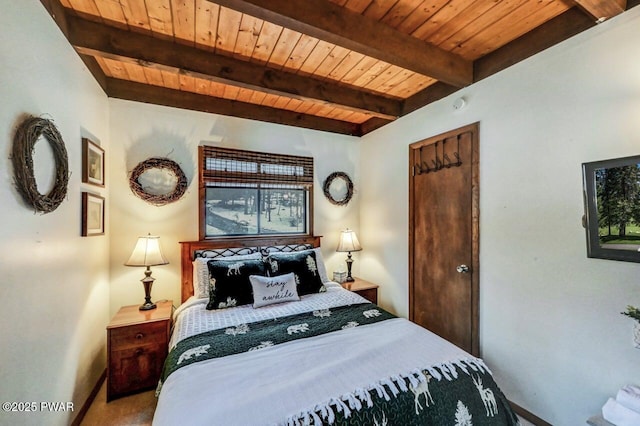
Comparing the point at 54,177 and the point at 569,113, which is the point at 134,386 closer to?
the point at 54,177

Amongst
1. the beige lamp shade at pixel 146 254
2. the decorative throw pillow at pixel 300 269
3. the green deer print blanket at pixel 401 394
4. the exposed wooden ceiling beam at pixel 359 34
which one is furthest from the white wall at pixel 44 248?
the decorative throw pillow at pixel 300 269

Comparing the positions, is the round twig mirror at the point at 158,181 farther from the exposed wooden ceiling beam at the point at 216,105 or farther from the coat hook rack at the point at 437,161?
the coat hook rack at the point at 437,161

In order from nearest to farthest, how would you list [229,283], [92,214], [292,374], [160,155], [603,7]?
1. [292,374]
2. [603,7]
3. [92,214]
4. [229,283]
5. [160,155]

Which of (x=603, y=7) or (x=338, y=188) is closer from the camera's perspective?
(x=603, y=7)

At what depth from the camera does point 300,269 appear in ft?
8.74

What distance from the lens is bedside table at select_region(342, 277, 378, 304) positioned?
3156mm

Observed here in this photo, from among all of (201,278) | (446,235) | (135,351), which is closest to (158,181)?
(201,278)

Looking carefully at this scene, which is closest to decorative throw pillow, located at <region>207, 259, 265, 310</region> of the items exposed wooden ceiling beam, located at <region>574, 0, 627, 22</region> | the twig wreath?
the twig wreath

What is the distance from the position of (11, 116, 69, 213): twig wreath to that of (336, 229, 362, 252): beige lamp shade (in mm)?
2609

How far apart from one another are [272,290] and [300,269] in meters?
0.39

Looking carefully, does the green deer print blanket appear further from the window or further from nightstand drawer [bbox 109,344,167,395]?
the window

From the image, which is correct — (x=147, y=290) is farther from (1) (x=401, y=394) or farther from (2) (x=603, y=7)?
(2) (x=603, y=7)

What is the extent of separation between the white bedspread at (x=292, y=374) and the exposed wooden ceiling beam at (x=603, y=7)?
1988 mm

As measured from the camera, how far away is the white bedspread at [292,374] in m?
1.12
